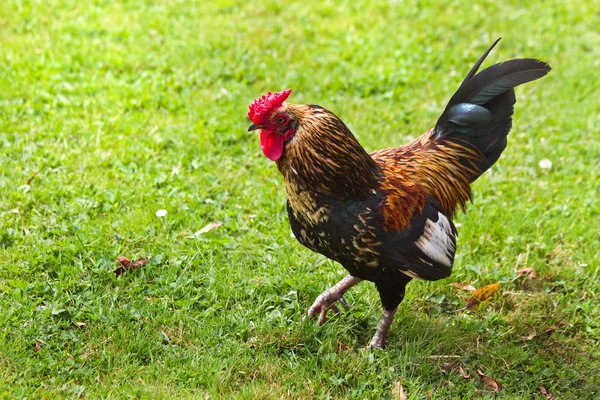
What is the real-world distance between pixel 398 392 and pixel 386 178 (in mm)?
1291

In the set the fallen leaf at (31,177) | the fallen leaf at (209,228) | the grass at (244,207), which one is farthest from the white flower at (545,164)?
the fallen leaf at (31,177)

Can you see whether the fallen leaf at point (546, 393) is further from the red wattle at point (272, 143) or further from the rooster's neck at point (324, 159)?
the red wattle at point (272, 143)

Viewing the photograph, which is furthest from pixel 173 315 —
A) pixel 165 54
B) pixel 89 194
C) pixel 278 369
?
pixel 165 54

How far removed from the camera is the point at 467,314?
4.44 meters

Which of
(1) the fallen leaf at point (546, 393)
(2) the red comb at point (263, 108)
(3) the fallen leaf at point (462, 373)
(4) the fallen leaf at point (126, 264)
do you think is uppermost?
(2) the red comb at point (263, 108)

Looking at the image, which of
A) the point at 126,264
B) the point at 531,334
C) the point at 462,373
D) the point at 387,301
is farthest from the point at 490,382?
the point at 126,264

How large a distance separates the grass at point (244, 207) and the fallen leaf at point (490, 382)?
79 millimetres

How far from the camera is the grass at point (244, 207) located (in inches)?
153

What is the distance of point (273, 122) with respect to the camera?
346 centimetres

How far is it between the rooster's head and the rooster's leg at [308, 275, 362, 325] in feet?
3.77

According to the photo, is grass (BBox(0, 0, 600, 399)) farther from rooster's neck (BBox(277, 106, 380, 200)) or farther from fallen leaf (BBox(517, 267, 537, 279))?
rooster's neck (BBox(277, 106, 380, 200))

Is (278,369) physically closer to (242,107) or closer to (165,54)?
(242,107)

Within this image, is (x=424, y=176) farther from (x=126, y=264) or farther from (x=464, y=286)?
(x=126, y=264)

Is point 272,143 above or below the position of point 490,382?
above
